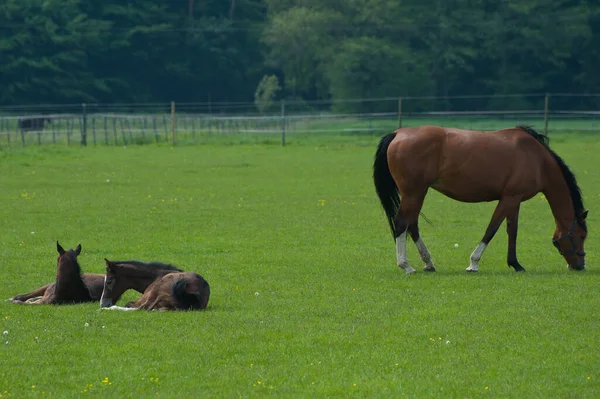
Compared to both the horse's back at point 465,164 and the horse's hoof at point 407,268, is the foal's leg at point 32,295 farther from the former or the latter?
the horse's back at point 465,164

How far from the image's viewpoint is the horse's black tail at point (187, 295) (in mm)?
9461

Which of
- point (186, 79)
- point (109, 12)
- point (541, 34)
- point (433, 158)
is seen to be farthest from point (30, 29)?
point (433, 158)

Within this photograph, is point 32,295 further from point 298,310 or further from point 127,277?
point 298,310

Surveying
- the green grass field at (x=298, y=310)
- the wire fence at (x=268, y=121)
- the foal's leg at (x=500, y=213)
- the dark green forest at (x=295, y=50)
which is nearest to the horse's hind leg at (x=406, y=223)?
the green grass field at (x=298, y=310)

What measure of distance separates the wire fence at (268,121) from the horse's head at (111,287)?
27.5 meters

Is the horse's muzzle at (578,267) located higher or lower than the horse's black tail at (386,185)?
lower

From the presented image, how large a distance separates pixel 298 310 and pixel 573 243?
432cm

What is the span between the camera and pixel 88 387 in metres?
6.90

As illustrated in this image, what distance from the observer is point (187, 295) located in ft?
31.1

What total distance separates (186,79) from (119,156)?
4278cm

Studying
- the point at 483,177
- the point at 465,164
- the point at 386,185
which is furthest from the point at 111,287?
the point at 483,177

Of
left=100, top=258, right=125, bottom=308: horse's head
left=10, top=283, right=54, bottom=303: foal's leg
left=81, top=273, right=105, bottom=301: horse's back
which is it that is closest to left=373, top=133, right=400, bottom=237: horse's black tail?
left=81, top=273, right=105, bottom=301: horse's back

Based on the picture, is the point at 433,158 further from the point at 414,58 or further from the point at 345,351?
the point at 414,58

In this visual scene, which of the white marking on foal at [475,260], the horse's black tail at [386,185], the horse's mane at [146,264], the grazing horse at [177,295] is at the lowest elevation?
the white marking on foal at [475,260]
